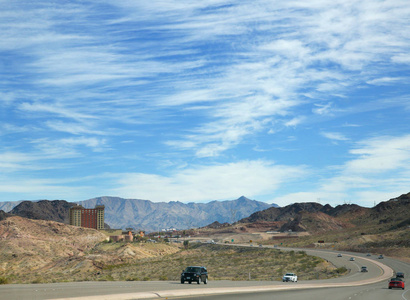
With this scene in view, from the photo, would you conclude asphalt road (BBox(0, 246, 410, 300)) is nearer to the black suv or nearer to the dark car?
the black suv

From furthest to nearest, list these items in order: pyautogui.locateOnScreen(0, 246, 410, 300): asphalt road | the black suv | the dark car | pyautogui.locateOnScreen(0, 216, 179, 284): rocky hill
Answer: pyautogui.locateOnScreen(0, 216, 179, 284): rocky hill < the dark car < the black suv < pyautogui.locateOnScreen(0, 246, 410, 300): asphalt road

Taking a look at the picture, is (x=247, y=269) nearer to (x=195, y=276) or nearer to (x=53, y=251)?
(x=195, y=276)

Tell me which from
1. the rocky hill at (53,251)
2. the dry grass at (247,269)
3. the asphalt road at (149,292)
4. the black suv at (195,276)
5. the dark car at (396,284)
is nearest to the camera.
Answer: the asphalt road at (149,292)


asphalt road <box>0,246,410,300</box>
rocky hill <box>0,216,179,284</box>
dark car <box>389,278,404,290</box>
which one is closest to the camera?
asphalt road <box>0,246,410,300</box>

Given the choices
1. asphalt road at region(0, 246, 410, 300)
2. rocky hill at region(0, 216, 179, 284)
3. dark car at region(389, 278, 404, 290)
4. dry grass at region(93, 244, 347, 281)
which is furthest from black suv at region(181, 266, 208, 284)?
rocky hill at region(0, 216, 179, 284)

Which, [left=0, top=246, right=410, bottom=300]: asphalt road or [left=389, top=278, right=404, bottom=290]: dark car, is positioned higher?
[left=0, top=246, right=410, bottom=300]: asphalt road

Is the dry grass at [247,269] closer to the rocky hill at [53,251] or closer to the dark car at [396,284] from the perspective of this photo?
the rocky hill at [53,251]

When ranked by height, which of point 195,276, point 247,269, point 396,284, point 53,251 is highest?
point 53,251

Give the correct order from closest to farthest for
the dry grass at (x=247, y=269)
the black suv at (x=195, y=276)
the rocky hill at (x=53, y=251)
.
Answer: the black suv at (x=195, y=276), the dry grass at (x=247, y=269), the rocky hill at (x=53, y=251)

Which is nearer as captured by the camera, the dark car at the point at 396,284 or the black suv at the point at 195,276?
the black suv at the point at 195,276

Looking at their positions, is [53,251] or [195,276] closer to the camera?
[195,276]

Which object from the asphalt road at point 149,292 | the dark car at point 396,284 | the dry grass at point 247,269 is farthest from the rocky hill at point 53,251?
the asphalt road at point 149,292

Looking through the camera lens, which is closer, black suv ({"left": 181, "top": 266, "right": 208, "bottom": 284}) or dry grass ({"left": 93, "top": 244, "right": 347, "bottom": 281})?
black suv ({"left": 181, "top": 266, "right": 208, "bottom": 284})

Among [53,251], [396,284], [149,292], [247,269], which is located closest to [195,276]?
[149,292]
